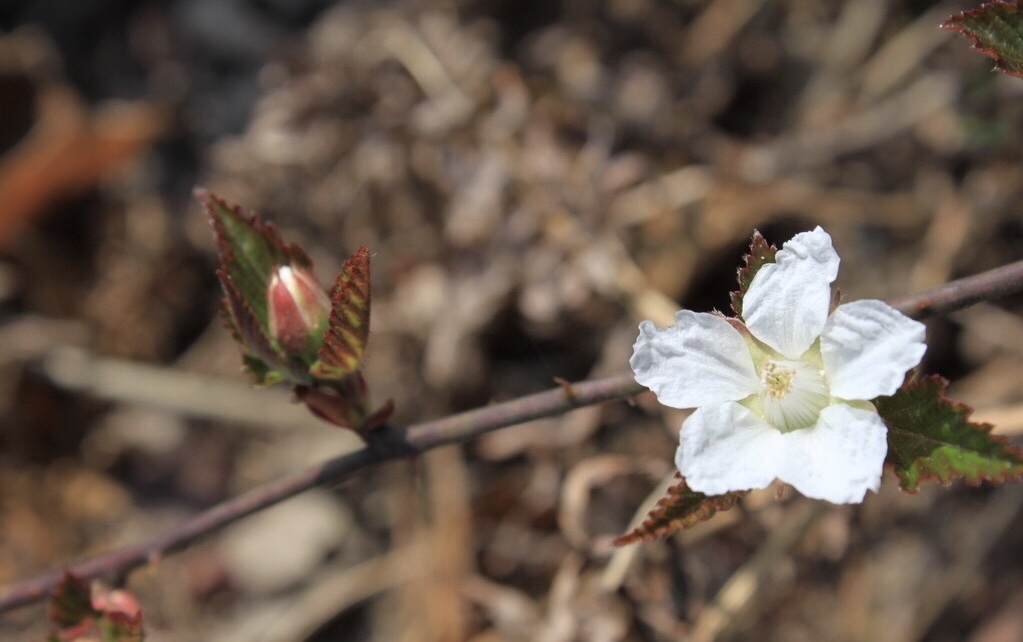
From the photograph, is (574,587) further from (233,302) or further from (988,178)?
(988,178)

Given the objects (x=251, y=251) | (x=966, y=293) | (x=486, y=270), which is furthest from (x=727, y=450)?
(x=486, y=270)

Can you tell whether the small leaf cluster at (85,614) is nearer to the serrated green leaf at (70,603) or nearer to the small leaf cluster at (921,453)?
the serrated green leaf at (70,603)

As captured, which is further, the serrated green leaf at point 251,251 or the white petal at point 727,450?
the serrated green leaf at point 251,251

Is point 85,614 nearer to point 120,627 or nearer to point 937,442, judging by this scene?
point 120,627

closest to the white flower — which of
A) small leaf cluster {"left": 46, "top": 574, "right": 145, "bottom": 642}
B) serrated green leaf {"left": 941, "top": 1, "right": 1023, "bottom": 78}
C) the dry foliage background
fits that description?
serrated green leaf {"left": 941, "top": 1, "right": 1023, "bottom": 78}

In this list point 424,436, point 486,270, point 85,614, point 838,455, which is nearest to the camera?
point 838,455

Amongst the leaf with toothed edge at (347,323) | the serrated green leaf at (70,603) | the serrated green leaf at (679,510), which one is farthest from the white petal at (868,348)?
the serrated green leaf at (70,603)
